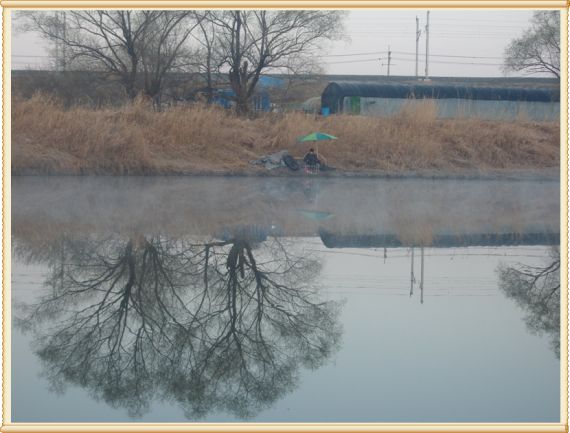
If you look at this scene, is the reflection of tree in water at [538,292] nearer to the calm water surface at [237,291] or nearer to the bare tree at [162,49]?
the calm water surface at [237,291]

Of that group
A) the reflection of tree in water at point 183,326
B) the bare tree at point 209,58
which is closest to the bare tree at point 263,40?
the bare tree at point 209,58

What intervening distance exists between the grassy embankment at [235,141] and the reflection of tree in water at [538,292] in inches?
597

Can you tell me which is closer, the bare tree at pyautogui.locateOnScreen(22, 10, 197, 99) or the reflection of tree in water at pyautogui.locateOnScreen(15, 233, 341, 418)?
the reflection of tree in water at pyautogui.locateOnScreen(15, 233, 341, 418)

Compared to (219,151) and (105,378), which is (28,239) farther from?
(219,151)

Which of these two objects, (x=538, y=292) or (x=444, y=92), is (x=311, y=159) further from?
(x=538, y=292)

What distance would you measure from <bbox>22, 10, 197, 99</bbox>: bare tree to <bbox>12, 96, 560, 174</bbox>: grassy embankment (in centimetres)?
991

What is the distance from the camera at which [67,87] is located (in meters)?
39.2

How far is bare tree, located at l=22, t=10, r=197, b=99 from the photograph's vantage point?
36469mm

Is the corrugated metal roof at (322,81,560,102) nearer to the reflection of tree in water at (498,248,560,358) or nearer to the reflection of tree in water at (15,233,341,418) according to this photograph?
Result: the reflection of tree in water at (498,248,560,358)

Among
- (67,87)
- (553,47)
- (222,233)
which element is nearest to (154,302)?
(222,233)

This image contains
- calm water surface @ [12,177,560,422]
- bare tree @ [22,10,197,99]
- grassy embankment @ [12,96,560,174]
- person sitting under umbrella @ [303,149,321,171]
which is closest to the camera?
calm water surface @ [12,177,560,422]

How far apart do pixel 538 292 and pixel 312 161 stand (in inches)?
634

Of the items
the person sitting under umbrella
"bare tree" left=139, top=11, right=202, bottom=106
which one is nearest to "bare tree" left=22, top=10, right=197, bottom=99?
"bare tree" left=139, top=11, right=202, bottom=106

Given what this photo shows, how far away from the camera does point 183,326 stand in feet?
25.1
